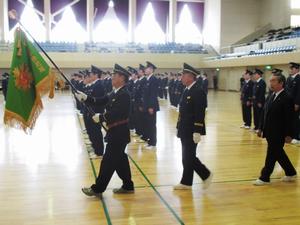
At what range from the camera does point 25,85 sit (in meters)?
4.47

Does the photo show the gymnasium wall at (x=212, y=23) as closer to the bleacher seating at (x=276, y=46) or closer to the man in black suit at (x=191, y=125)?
the bleacher seating at (x=276, y=46)

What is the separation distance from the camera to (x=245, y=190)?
4.77 metres

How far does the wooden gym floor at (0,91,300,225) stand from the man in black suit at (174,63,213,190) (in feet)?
0.69

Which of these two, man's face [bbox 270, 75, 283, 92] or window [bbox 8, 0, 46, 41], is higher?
window [bbox 8, 0, 46, 41]

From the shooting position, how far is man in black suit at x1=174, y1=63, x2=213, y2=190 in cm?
450

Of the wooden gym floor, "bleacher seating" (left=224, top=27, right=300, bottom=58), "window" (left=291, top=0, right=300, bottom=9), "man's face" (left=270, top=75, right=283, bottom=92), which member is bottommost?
the wooden gym floor

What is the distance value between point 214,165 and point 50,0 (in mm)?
27037

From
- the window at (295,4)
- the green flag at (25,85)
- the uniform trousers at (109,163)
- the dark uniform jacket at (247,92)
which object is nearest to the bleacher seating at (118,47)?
the window at (295,4)

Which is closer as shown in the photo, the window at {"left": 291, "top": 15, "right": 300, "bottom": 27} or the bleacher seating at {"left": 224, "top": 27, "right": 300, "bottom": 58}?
the bleacher seating at {"left": 224, "top": 27, "right": 300, "bottom": 58}

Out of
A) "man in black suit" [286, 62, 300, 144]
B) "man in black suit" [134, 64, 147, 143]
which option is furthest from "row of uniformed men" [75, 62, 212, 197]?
"man in black suit" [286, 62, 300, 144]

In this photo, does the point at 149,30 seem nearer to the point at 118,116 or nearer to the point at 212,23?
the point at 212,23

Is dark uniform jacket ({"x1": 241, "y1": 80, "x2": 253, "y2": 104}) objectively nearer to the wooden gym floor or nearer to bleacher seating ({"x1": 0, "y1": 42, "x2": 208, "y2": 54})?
the wooden gym floor

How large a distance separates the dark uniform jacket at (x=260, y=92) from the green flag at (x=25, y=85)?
6.08 m

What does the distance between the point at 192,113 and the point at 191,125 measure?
149mm
